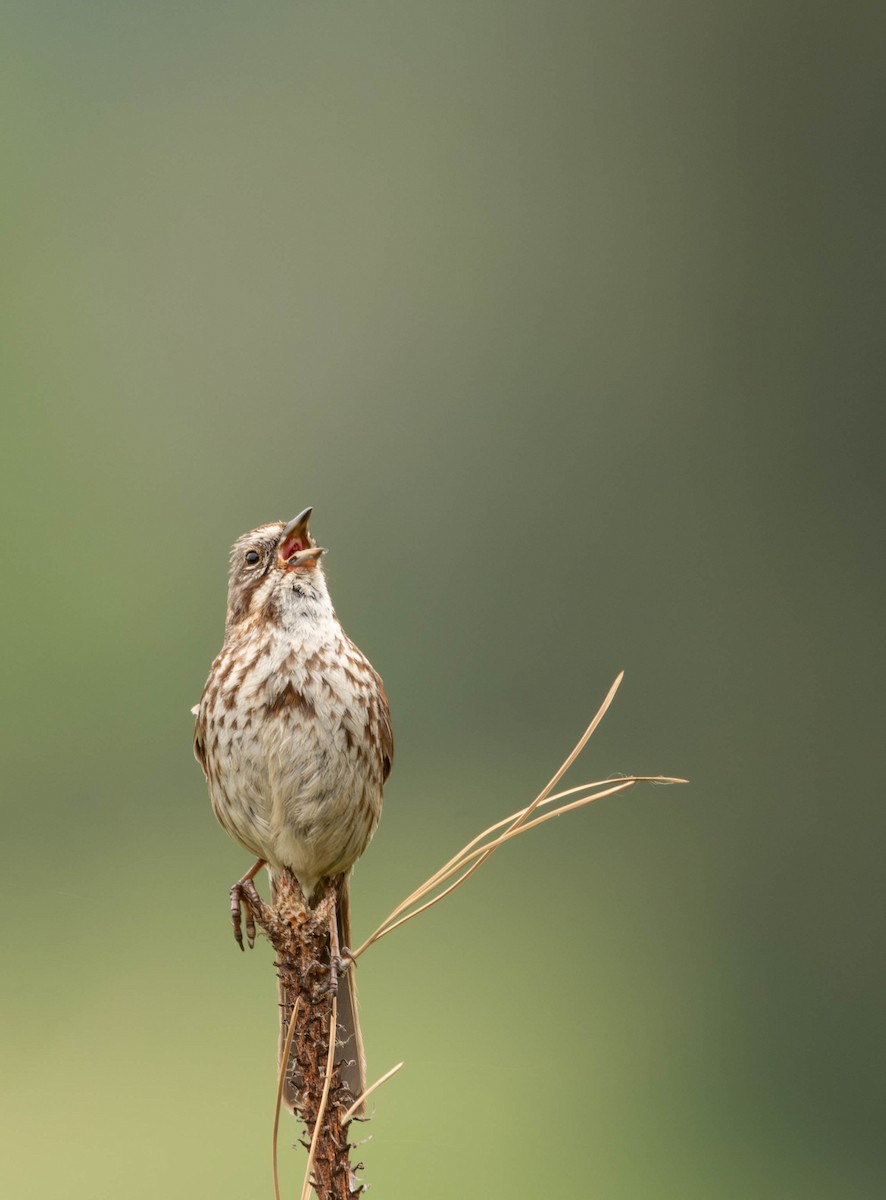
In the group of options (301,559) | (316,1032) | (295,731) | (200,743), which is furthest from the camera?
(200,743)

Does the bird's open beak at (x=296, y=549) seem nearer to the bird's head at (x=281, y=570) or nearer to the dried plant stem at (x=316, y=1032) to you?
the bird's head at (x=281, y=570)

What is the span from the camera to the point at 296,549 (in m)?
2.42

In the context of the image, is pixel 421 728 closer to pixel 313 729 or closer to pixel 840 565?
pixel 840 565

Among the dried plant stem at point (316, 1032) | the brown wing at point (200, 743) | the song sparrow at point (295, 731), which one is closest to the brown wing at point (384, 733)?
the song sparrow at point (295, 731)

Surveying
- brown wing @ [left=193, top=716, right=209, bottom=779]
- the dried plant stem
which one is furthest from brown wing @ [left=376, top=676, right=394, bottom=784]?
the dried plant stem

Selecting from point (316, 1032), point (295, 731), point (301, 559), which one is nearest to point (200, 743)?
point (295, 731)

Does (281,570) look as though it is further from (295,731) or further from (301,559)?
(295,731)

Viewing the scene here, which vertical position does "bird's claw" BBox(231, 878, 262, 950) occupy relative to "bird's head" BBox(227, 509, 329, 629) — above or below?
below

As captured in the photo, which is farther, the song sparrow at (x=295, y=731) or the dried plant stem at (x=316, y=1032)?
the song sparrow at (x=295, y=731)

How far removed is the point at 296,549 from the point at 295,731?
13.2 inches

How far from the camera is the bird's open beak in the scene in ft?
7.80

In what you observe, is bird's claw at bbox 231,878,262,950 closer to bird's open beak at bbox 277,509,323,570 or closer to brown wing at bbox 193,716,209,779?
brown wing at bbox 193,716,209,779

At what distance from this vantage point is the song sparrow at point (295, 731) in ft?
7.45

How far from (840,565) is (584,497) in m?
0.82
